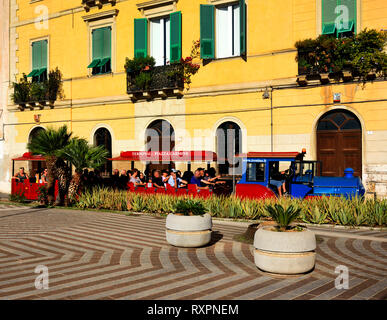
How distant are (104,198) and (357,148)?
11.1m

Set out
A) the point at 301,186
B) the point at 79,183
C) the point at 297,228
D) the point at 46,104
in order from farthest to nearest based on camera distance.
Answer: the point at 46,104 < the point at 79,183 < the point at 301,186 < the point at 297,228

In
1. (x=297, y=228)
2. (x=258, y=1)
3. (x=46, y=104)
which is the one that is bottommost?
(x=297, y=228)

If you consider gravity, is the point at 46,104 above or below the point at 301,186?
above

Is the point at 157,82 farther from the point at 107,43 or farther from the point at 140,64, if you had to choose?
the point at 107,43

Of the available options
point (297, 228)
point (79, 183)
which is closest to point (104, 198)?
point (79, 183)

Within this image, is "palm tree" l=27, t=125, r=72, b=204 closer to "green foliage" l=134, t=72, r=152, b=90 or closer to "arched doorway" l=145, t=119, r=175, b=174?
"green foliage" l=134, t=72, r=152, b=90

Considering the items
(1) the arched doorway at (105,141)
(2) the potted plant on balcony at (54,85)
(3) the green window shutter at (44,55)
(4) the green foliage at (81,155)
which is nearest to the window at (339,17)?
(4) the green foliage at (81,155)

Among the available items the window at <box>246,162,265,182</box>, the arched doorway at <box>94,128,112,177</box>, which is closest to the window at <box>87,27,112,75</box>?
the arched doorway at <box>94,128,112,177</box>

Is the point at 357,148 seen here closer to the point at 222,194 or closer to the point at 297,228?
the point at 222,194

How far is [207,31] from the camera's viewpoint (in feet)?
68.5

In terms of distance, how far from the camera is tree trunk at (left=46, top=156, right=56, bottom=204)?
1805cm

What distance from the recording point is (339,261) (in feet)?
25.7

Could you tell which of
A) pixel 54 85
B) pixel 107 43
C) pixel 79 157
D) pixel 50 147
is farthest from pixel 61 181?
pixel 54 85

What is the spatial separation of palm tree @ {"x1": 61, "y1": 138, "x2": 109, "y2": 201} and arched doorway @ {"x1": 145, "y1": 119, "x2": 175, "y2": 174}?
5.23 m
